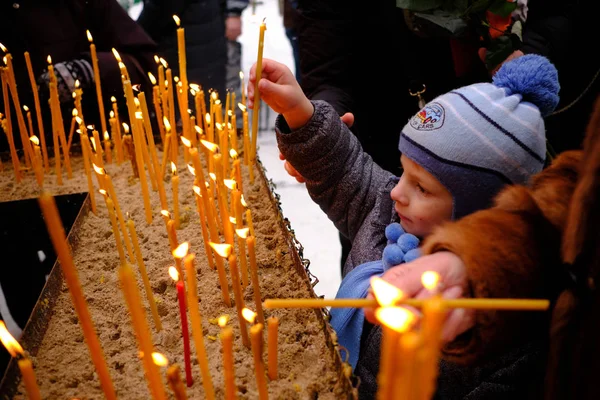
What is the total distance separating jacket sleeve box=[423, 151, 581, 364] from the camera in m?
0.44

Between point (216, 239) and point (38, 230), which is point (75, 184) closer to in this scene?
point (38, 230)

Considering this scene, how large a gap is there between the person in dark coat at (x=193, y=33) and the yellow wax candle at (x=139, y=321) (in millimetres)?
1728

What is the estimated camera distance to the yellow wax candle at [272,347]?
22.4 inches

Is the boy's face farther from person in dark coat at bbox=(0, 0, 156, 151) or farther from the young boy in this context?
person in dark coat at bbox=(0, 0, 156, 151)

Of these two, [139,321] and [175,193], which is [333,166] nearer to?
[175,193]

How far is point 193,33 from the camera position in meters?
2.10

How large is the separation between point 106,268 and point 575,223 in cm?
74

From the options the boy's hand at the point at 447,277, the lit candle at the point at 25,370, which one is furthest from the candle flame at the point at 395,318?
the lit candle at the point at 25,370

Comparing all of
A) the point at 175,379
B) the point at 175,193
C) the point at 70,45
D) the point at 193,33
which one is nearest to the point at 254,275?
the point at 175,379

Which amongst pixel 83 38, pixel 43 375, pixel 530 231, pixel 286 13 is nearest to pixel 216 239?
pixel 43 375

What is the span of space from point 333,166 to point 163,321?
384mm

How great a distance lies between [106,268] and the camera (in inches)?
34.9

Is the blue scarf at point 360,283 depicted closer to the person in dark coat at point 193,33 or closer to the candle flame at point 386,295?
the candle flame at point 386,295

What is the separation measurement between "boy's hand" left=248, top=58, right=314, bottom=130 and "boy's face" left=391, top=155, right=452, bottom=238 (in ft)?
0.66
